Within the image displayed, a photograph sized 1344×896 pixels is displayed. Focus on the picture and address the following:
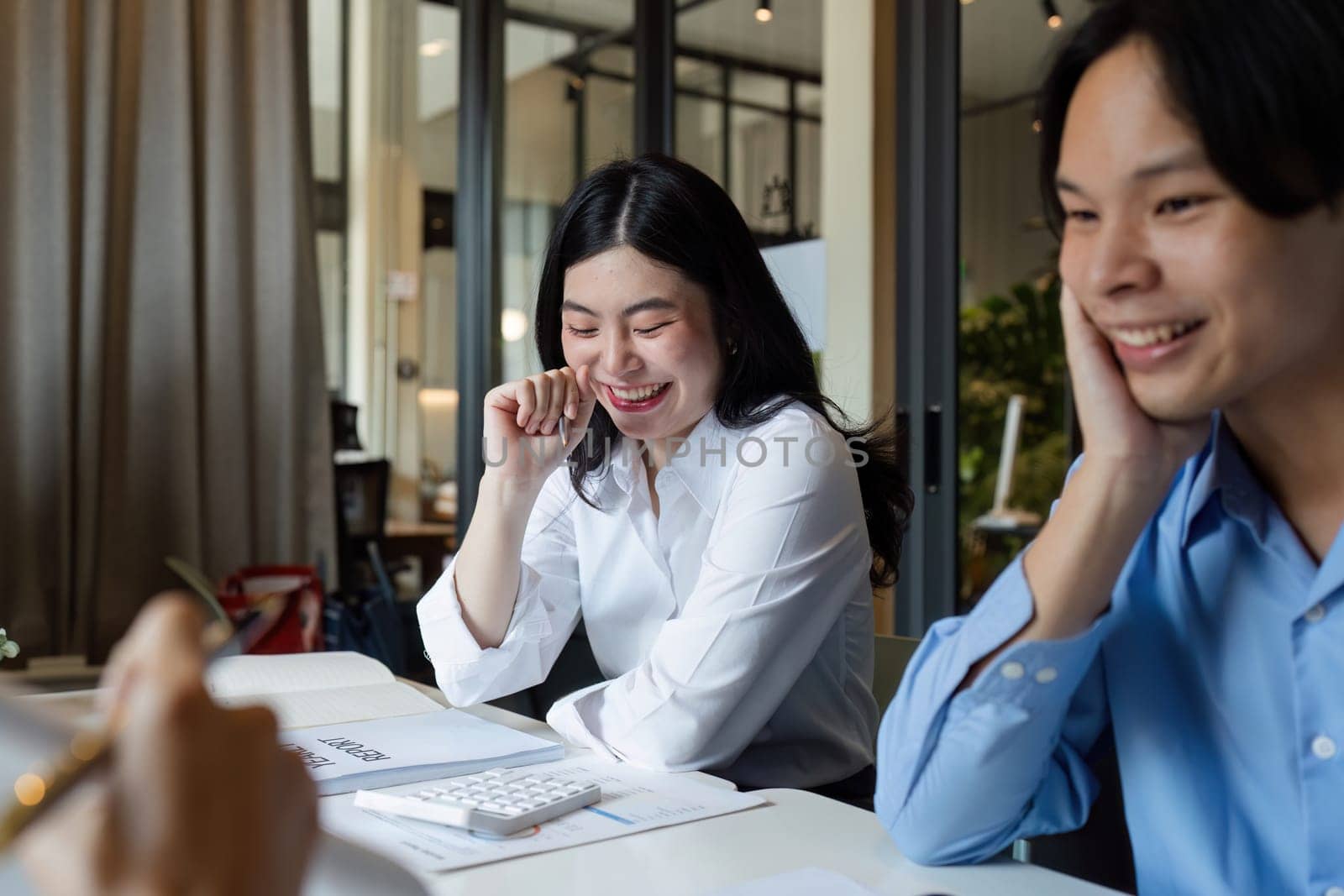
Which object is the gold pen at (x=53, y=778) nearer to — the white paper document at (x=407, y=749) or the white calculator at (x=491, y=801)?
the white calculator at (x=491, y=801)

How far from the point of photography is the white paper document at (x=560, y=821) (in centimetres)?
98

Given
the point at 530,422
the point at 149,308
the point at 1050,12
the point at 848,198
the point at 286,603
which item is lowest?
the point at 286,603

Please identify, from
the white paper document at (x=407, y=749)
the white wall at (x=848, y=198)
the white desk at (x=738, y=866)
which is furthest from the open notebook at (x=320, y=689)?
the white wall at (x=848, y=198)

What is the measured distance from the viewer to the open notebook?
1.53 m

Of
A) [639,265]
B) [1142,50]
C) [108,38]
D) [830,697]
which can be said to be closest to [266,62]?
[108,38]

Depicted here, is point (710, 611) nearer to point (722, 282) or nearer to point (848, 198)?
point (722, 282)

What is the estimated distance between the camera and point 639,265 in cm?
173

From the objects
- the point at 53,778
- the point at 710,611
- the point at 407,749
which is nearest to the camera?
the point at 53,778

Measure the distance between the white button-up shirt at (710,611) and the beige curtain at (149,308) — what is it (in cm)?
257

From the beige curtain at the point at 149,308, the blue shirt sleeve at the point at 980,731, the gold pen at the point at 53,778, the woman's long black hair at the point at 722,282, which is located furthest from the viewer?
the beige curtain at the point at 149,308

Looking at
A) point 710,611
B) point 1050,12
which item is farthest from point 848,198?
point 710,611

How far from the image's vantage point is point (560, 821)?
107 cm

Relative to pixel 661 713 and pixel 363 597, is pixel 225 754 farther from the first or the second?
pixel 363 597

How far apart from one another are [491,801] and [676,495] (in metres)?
0.77
